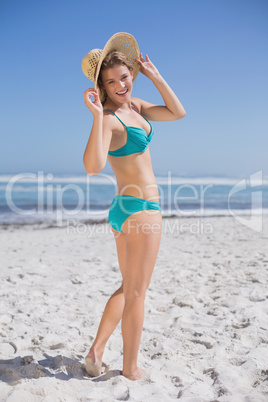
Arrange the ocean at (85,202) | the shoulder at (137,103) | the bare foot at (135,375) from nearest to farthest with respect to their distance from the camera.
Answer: the bare foot at (135,375), the shoulder at (137,103), the ocean at (85,202)

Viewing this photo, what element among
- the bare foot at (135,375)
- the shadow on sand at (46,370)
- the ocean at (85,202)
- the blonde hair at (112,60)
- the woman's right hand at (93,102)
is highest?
the blonde hair at (112,60)

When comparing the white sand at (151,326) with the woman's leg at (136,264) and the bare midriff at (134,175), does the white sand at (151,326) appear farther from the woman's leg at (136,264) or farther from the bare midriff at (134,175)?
the bare midriff at (134,175)

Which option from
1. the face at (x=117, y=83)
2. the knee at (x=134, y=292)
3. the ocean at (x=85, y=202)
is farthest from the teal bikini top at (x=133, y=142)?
the ocean at (x=85, y=202)

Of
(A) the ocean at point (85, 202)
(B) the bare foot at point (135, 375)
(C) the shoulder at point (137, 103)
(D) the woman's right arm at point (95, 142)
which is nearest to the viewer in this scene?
(D) the woman's right arm at point (95, 142)

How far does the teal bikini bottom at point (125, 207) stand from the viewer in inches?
87.0

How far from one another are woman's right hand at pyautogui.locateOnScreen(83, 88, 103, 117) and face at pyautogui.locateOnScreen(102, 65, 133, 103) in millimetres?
231

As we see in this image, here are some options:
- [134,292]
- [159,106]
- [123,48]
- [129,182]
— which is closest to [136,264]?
[134,292]

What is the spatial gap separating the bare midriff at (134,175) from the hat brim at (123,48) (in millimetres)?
417

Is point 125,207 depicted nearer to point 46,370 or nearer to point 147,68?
point 147,68

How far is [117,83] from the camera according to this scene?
7.20 ft

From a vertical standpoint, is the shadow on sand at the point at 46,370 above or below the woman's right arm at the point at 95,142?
below

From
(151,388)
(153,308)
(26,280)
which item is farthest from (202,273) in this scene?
(151,388)

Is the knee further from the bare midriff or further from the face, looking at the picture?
the face

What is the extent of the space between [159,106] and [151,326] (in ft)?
6.31
